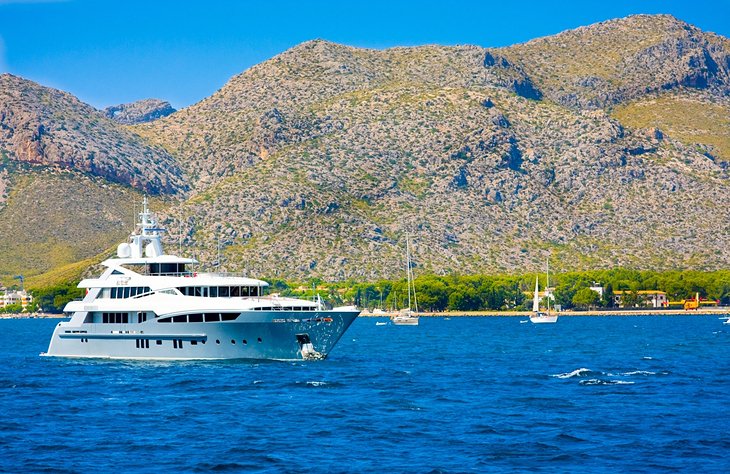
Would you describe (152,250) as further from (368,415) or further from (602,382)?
(602,382)

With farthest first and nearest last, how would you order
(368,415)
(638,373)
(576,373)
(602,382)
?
(638,373) → (576,373) → (602,382) → (368,415)

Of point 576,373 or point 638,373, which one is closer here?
point 576,373

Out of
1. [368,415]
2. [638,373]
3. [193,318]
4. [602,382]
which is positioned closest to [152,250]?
[193,318]

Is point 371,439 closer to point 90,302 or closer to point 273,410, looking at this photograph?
point 273,410

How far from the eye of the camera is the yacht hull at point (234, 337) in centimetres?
8669

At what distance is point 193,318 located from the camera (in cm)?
8731

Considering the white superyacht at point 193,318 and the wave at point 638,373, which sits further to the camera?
the wave at point 638,373

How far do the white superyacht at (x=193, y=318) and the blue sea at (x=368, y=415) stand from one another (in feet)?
4.88

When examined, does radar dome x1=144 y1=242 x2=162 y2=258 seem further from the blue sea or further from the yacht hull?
the blue sea

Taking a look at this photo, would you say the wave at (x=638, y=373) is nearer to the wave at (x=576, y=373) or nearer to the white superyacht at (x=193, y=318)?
the wave at (x=576, y=373)

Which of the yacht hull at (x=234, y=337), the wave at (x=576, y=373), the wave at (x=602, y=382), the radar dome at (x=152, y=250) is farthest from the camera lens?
the radar dome at (x=152, y=250)

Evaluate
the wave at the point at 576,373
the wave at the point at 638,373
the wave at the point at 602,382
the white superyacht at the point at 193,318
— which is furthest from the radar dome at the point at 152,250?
the wave at the point at 638,373

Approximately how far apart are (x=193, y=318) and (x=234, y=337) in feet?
10.9

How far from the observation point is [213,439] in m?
56.7
